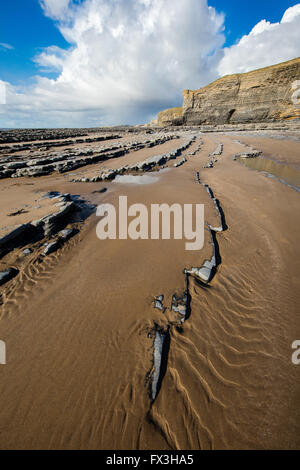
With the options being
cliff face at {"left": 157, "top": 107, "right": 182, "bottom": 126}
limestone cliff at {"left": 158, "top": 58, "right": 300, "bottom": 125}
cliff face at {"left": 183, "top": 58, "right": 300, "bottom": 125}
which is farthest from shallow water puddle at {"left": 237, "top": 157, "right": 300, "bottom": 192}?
cliff face at {"left": 157, "top": 107, "right": 182, "bottom": 126}

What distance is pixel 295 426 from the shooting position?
98.6 inches

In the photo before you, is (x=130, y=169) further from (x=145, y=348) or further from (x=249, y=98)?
(x=249, y=98)

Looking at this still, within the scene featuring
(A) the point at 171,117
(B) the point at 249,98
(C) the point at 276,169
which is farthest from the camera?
(A) the point at 171,117

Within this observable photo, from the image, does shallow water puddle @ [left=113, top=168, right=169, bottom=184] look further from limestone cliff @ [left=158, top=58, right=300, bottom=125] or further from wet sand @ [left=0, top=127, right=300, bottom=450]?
limestone cliff @ [left=158, top=58, right=300, bottom=125]

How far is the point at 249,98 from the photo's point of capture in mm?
54250

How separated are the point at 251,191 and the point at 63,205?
11.1 m

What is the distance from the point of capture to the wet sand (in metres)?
2.51

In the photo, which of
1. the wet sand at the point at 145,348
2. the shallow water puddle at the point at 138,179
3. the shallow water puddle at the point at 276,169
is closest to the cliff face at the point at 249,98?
the shallow water puddle at the point at 276,169

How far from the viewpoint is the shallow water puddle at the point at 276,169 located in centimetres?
1221

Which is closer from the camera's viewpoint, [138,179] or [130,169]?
[138,179]

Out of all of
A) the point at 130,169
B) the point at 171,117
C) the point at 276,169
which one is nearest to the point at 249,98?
the point at 171,117

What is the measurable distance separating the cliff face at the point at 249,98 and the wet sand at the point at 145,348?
66649mm

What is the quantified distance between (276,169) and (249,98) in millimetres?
58694

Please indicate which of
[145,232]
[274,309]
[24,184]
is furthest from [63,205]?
[274,309]
